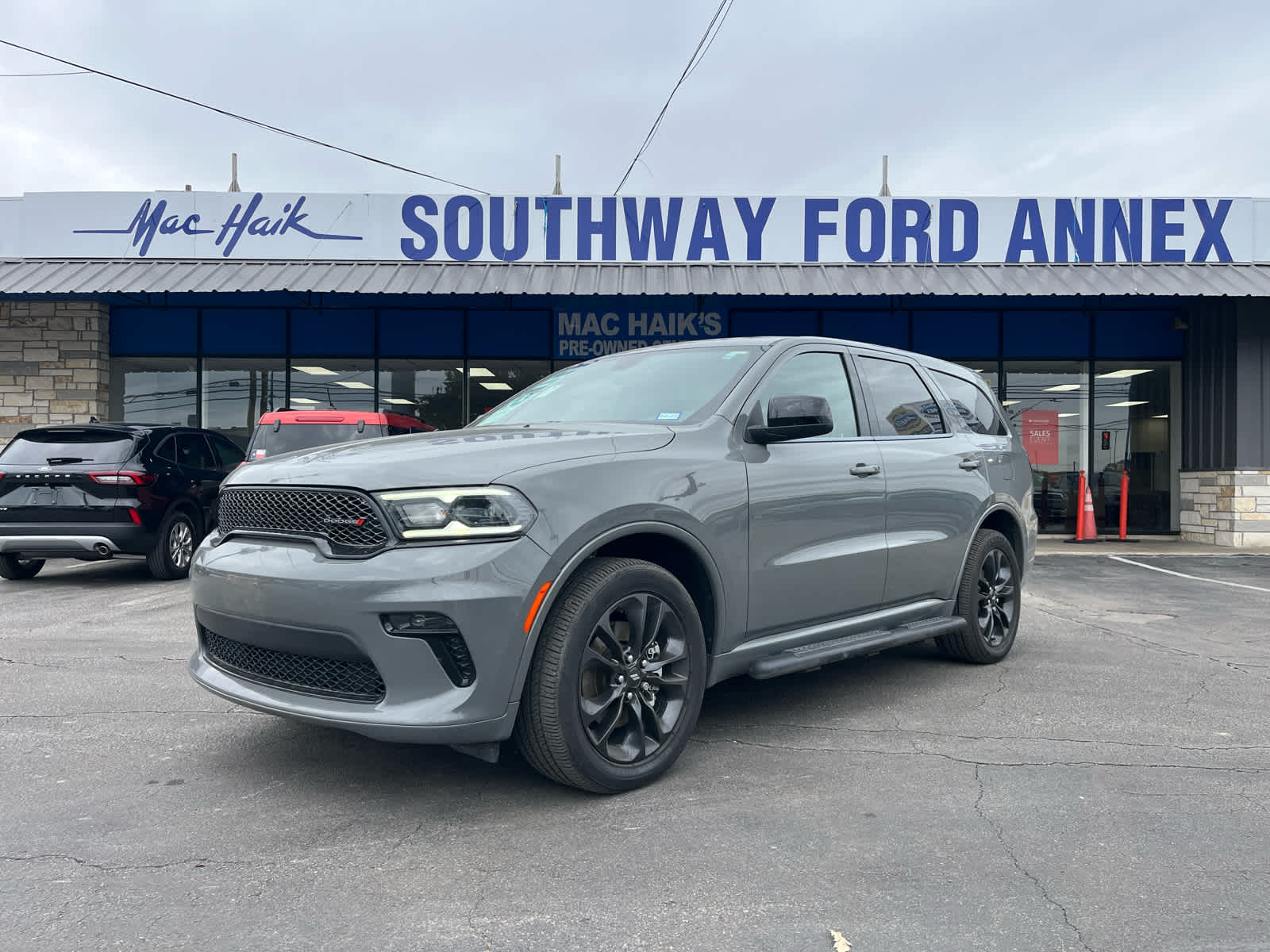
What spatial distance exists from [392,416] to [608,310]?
18.3 ft

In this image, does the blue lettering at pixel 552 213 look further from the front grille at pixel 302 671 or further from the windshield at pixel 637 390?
the front grille at pixel 302 671

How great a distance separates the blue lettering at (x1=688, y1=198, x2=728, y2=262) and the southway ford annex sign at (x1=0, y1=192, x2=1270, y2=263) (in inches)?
0.7

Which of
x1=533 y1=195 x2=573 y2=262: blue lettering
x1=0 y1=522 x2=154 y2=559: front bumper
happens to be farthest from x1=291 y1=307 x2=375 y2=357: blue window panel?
x1=0 y1=522 x2=154 y2=559: front bumper

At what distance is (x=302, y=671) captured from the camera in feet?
10.6

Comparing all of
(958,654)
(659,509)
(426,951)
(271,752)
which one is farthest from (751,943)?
(958,654)

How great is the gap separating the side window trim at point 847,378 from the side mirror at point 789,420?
20cm

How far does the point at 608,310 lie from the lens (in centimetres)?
1545

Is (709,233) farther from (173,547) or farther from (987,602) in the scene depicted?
(987,602)

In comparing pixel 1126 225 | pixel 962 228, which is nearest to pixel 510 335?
pixel 962 228

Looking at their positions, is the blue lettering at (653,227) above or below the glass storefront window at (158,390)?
above

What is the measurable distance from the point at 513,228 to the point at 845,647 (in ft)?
37.3

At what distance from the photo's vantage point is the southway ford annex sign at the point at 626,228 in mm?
14156

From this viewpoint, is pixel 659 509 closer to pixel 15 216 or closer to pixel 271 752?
pixel 271 752

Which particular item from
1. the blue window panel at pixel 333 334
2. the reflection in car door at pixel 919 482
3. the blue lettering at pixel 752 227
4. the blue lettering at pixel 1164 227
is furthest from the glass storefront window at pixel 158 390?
the blue lettering at pixel 1164 227
